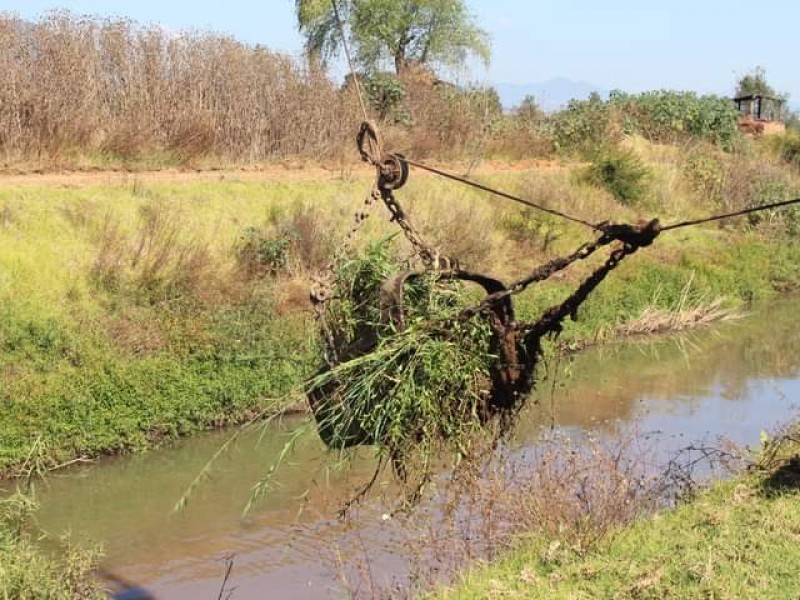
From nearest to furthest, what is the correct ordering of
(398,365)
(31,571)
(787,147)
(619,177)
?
(398,365) → (31,571) → (619,177) → (787,147)

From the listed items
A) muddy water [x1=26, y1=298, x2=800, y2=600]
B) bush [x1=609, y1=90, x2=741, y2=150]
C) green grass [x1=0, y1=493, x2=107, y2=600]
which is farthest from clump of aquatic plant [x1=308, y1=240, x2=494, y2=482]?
bush [x1=609, y1=90, x2=741, y2=150]

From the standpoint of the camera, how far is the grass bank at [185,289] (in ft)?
37.5

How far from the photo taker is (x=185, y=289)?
1366 cm

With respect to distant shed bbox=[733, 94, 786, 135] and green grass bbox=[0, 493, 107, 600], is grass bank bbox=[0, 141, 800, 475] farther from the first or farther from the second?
distant shed bbox=[733, 94, 786, 135]

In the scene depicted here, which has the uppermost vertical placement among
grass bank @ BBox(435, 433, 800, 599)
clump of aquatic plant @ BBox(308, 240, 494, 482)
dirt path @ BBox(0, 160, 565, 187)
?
dirt path @ BBox(0, 160, 565, 187)

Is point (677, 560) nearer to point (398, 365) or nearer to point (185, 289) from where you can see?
point (398, 365)

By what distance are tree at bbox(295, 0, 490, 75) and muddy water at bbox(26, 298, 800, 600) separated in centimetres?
1847

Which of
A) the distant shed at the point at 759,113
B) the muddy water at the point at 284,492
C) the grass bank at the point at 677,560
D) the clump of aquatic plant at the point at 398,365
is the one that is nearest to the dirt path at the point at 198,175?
the muddy water at the point at 284,492

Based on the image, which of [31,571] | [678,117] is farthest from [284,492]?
[678,117]

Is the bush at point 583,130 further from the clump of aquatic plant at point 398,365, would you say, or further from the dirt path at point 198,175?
the clump of aquatic plant at point 398,365

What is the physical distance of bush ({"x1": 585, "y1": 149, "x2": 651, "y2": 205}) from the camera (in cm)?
2342

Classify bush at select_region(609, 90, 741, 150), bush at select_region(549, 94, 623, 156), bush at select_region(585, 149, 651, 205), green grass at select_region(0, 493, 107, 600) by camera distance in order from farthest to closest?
bush at select_region(609, 90, 741, 150) < bush at select_region(549, 94, 623, 156) < bush at select_region(585, 149, 651, 205) < green grass at select_region(0, 493, 107, 600)

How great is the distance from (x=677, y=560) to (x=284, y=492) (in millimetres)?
5500

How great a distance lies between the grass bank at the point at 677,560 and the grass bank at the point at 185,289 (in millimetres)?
1888
